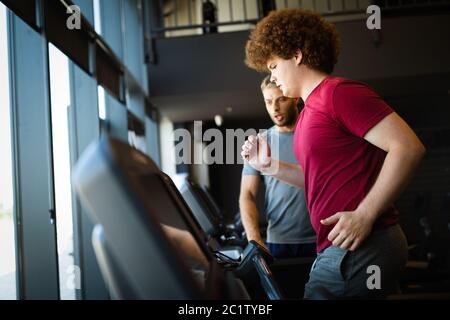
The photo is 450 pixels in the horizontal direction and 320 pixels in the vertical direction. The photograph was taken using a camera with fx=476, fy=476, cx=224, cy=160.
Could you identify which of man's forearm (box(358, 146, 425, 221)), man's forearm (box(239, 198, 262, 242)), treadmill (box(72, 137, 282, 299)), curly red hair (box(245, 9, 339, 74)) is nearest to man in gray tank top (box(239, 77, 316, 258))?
man's forearm (box(239, 198, 262, 242))

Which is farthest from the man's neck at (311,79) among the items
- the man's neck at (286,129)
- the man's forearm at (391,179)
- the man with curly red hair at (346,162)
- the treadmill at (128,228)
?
the man's neck at (286,129)

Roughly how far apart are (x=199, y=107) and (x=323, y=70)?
584cm

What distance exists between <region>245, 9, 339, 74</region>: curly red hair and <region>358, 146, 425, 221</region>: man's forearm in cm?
34

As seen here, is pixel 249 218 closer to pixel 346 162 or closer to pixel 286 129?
pixel 286 129

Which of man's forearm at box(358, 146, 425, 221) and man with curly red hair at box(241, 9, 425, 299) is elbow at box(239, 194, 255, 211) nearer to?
man with curly red hair at box(241, 9, 425, 299)

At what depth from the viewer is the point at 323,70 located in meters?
1.20

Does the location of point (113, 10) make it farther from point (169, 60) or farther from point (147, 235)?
point (147, 235)

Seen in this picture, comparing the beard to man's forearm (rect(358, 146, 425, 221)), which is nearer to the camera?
man's forearm (rect(358, 146, 425, 221))

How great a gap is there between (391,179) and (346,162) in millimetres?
126

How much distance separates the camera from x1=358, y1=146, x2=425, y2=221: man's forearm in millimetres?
962

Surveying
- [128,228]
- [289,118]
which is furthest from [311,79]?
[289,118]

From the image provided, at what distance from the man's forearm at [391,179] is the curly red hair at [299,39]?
34 centimetres

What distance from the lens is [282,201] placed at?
2277 millimetres
